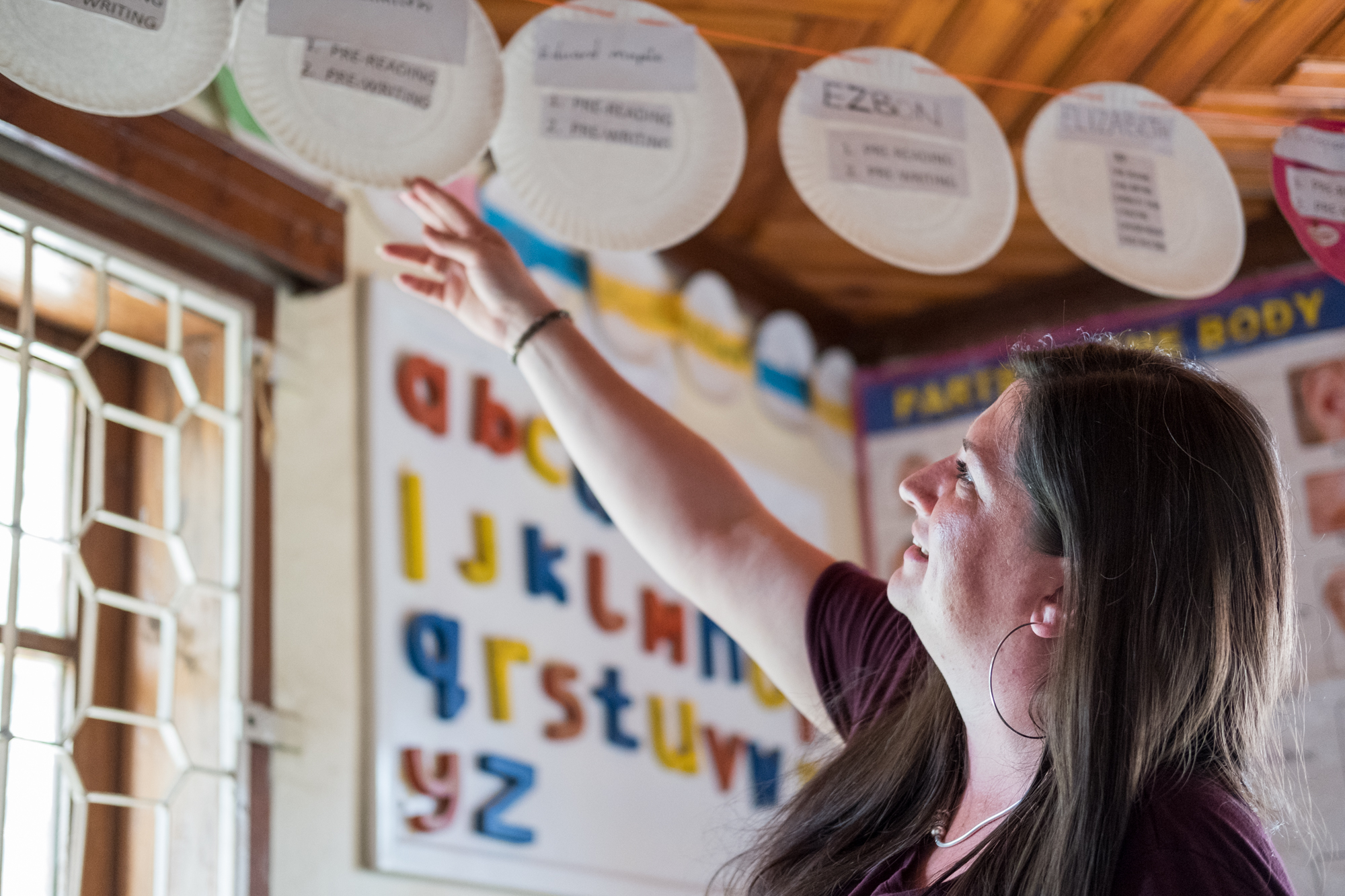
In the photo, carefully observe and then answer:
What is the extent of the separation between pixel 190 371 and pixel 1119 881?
179 cm

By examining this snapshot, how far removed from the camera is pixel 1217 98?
7.23 ft

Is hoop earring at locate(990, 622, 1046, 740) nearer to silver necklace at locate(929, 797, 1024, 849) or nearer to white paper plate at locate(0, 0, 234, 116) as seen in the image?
silver necklace at locate(929, 797, 1024, 849)

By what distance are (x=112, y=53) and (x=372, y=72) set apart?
0.29m

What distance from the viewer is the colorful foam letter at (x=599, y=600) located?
294 cm

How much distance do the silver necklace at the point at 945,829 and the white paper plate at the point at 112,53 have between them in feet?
3.63

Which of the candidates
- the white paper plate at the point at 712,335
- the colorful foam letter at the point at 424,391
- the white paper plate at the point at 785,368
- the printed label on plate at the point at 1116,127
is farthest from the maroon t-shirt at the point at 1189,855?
the white paper plate at the point at 785,368

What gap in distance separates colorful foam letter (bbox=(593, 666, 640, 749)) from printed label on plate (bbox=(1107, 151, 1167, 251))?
4.66 feet

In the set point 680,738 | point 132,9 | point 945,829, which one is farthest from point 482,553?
point 945,829

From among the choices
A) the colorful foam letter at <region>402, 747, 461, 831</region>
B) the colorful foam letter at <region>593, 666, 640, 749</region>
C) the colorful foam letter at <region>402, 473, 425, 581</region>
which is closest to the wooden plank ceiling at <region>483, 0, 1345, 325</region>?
the colorful foam letter at <region>402, 473, 425, 581</region>

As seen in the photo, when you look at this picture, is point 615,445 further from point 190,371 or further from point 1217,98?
point 1217,98

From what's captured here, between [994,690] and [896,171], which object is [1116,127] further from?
[994,690]

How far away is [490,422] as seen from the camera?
280cm

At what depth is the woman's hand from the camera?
5.53ft

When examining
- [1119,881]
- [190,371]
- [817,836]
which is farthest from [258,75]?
[1119,881]
